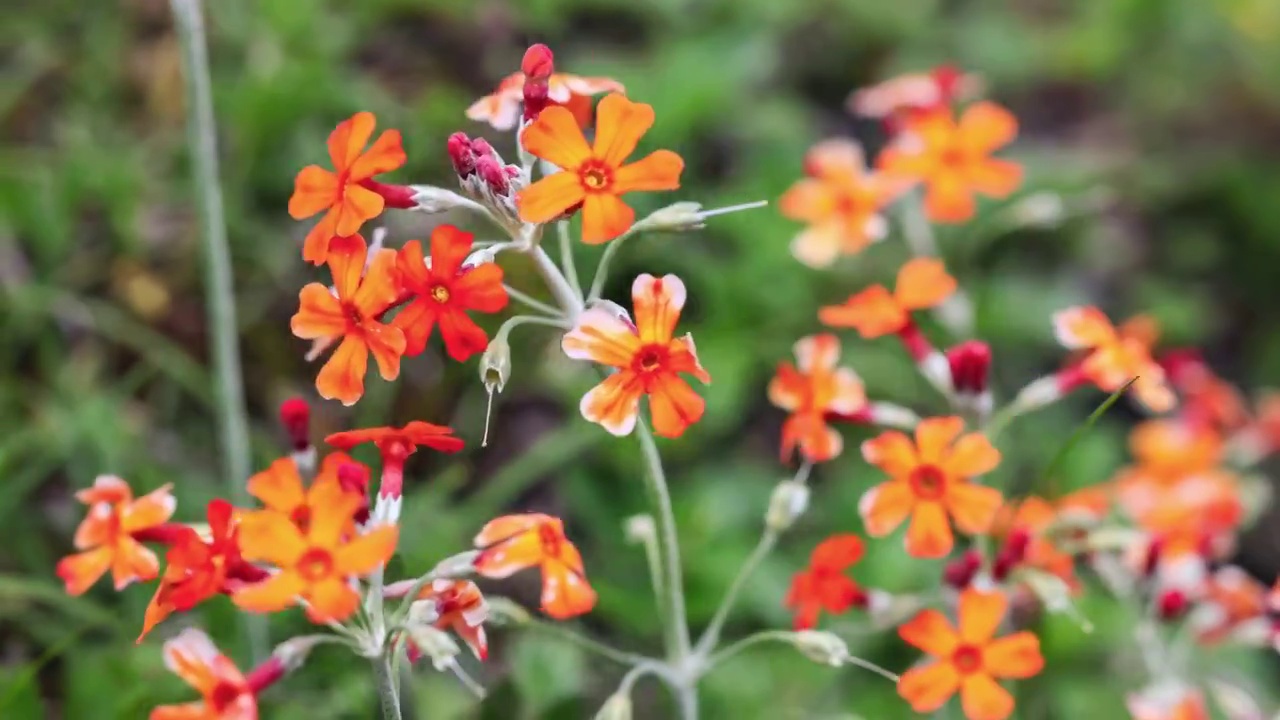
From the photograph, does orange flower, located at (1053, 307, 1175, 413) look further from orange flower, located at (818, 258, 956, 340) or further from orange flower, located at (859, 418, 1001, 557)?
orange flower, located at (859, 418, 1001, 557)

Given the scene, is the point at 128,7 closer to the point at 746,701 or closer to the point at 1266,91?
the point at 746,701

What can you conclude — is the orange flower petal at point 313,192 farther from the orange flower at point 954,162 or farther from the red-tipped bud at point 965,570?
the orange flower at point 954,162

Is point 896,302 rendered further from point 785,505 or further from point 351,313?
point 351,313

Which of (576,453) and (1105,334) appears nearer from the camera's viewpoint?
(1105,334)

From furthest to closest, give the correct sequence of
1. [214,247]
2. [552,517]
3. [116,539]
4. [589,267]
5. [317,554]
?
[589,267]
[214,247]
[552,517]
[116,539]
[317,554]

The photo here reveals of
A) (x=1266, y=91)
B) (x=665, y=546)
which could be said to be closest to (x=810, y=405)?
(x=665, y=546)

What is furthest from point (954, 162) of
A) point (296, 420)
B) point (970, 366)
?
point (296, 420)

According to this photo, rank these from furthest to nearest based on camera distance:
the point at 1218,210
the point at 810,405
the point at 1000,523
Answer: the point at 1218,210, the point at 1000,523, the point at 810,405

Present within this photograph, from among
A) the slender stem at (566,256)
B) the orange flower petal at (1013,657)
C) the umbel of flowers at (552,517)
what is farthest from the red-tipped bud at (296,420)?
the orange flower petal at (1013,657)
